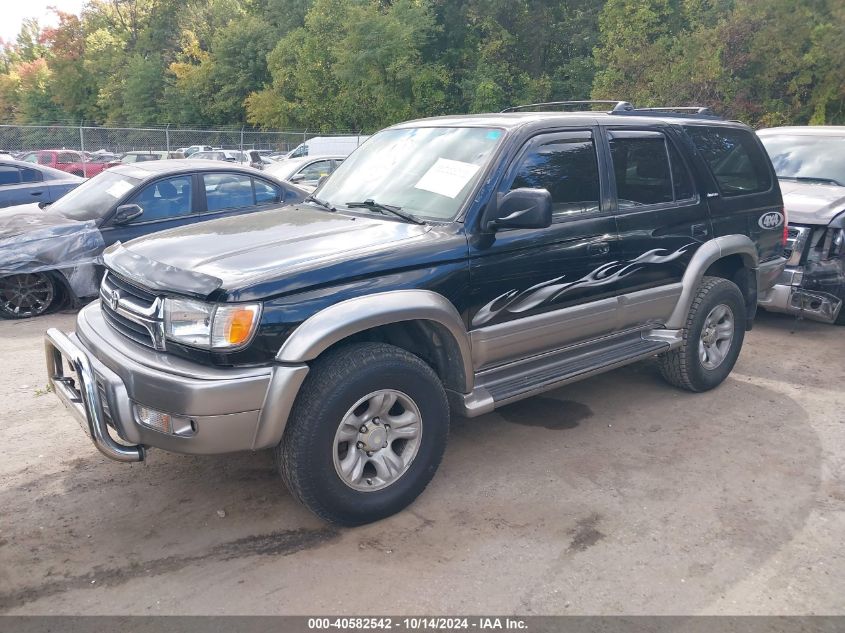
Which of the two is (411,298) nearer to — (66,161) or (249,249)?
(249,249)

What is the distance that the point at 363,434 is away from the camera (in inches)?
137

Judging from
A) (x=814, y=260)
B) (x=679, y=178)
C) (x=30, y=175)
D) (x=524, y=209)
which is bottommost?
(x=30, y=175)

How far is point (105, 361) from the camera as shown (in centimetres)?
341

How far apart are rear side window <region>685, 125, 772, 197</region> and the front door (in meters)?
1.23

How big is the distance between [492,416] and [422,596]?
2095 millimetres

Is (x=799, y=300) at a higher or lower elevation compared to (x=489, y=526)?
higher

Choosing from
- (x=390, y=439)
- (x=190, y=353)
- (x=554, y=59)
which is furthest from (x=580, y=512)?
(x=554, y=59)

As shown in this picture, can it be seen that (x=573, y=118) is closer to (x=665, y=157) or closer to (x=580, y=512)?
(x=665, y=157)

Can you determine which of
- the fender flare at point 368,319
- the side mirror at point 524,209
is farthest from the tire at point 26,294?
the side mirror at point 524,209

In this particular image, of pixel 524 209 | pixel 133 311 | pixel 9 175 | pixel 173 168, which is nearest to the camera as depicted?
pixel 133 311

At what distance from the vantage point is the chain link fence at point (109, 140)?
2086 cm

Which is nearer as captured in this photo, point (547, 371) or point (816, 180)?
A: point (547, 371)

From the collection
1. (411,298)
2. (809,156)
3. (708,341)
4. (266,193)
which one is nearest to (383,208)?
(411,298)

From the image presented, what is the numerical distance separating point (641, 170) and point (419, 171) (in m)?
1.54
